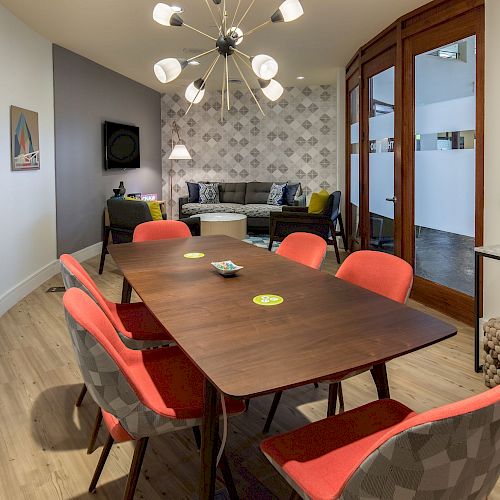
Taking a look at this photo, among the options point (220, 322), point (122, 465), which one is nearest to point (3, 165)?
point (122, 465)

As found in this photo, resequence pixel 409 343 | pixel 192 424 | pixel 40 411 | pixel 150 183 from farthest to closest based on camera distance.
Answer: pixel 150 183 < pixel 40 411 < pixel 192 424 < pixel 409 343

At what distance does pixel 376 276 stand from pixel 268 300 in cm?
63

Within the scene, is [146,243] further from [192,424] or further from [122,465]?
[192,424]

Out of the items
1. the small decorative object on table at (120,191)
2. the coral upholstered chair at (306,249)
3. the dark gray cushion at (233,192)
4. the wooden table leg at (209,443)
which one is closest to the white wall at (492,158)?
the coral upholstered chair at (306,249)

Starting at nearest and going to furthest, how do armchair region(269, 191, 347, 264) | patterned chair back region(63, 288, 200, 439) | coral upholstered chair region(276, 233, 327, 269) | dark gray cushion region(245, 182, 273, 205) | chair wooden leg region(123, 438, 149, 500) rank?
1. patterned chair back region(63, 288, 200, 439)
2. chair wooden leg region(123, 438, 149, 500)
3. coral upholstered chair region(276, 233, 327, 269)
4. armchair region(269, 191, 347, 264)
5. dark gray cushion region(245, 182, 273, 205)

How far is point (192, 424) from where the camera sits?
1.57 m

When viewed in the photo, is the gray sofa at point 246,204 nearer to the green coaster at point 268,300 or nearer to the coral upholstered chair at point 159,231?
the coral upholstered chair at point 159,231

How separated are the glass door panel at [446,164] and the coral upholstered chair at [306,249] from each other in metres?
1.68

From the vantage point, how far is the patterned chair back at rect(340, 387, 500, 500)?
0.88 m

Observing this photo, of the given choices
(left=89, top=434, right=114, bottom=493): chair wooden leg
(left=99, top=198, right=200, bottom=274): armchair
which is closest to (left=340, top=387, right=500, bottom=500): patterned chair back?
Answer: (left=89, top=434, right=114, bottom=493): chair wooden leg

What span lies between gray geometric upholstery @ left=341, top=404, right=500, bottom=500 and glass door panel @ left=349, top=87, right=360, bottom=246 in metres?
5.75

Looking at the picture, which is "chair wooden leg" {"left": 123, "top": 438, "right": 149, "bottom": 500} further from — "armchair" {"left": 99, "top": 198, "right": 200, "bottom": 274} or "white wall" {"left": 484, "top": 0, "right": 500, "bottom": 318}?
"armchair" {"left": 99, "top": 198, "right": 200, "bottom": 274}

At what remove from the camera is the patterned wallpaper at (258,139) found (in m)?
8.90

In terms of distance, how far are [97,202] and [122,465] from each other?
545cm
